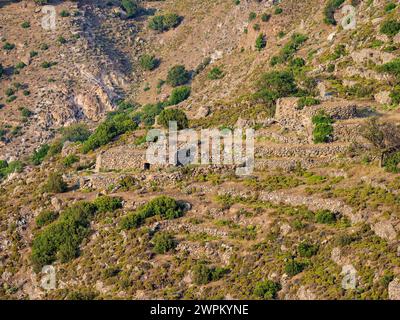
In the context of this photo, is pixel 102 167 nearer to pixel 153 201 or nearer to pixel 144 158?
pixel 144 158

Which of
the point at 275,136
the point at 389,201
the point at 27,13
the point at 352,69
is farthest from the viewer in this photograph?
the point at 27,13

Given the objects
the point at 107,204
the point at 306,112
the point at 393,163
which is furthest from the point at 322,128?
the point at 107,204

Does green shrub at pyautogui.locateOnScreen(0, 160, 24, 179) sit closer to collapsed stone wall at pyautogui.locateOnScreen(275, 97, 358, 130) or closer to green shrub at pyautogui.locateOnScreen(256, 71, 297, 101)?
green shrub at pyautogui.locateOnScreen(256, 71, 297, 101)

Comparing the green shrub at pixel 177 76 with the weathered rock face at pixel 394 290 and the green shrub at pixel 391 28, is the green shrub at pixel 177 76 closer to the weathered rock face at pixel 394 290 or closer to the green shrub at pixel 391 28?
the green shrub at pixel 391 28

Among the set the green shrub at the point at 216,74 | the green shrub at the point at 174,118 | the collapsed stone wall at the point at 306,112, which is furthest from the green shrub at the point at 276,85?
the green shrub at the point at 216,74

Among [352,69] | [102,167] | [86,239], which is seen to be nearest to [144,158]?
[102,167]
